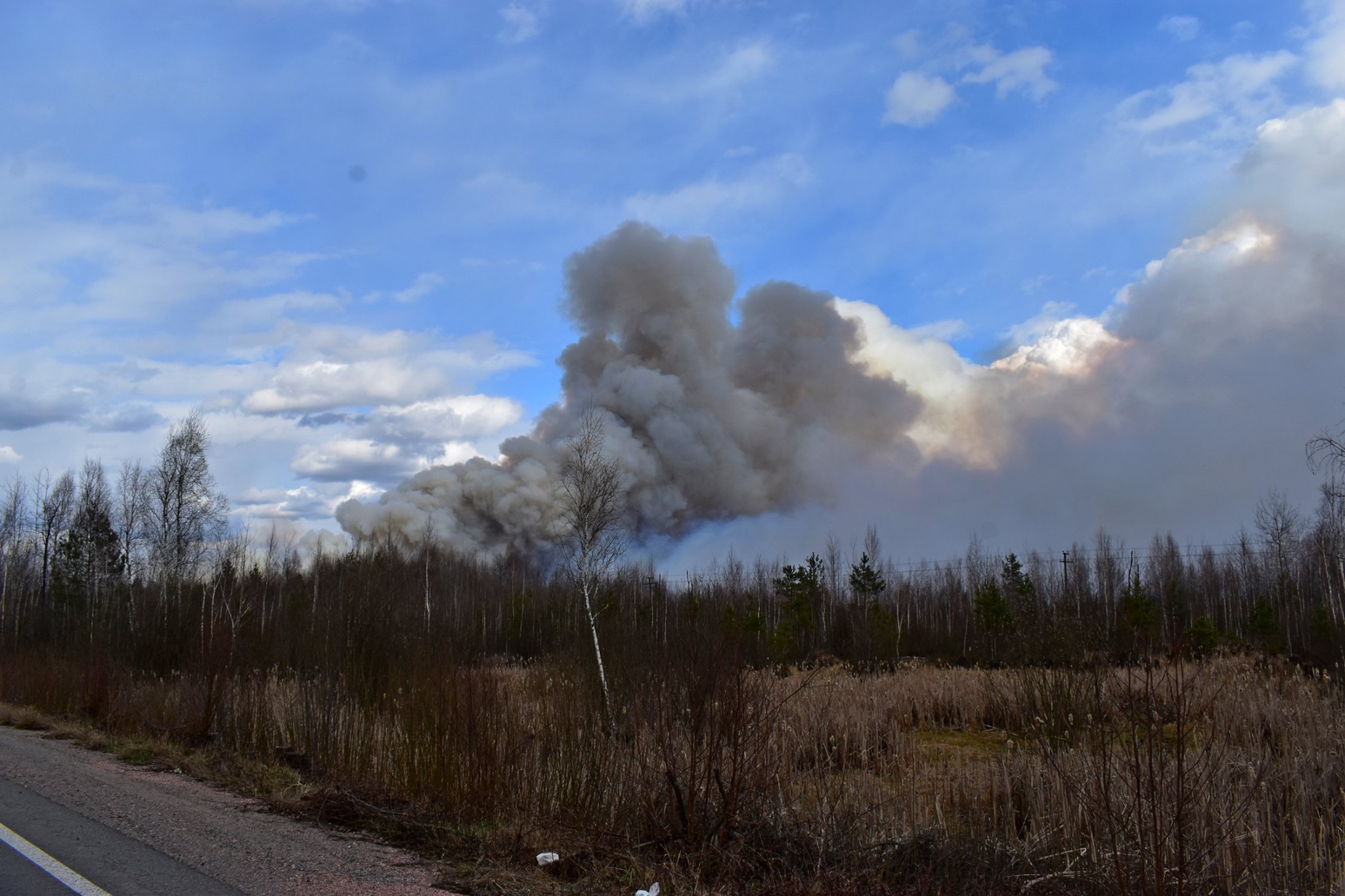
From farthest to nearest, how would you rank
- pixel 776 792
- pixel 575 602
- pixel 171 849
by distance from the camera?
pixel 575 602, pixel 776 792, pixel 171 849

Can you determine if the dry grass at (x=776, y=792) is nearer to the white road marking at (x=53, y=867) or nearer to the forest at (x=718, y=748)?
the forest at (x=718, y=748)

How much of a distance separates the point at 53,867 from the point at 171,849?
31.2 inches

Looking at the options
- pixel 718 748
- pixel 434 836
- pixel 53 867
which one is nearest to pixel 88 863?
pixel 53 867

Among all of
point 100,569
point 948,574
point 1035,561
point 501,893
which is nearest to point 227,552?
point 100,569

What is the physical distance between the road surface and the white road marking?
0.04 ft

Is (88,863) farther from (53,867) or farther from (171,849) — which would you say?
(171,849)

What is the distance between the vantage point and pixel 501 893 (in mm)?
5953

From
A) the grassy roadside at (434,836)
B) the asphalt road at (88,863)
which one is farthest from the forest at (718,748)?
the asphalt road at (88,863)

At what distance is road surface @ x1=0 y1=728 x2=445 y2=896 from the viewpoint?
5754 mm

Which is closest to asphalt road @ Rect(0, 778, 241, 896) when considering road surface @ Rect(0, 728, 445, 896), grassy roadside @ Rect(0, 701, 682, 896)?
road surface @ Rect(0, 728, 445, 896)

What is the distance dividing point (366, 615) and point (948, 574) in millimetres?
45005

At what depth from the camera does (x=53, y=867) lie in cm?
607

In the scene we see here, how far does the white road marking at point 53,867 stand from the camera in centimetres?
554

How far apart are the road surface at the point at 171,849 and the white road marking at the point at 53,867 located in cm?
1
